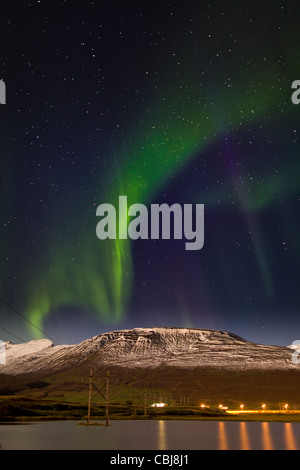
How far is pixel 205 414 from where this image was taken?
182 m

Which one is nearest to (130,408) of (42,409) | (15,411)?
(42,409)
